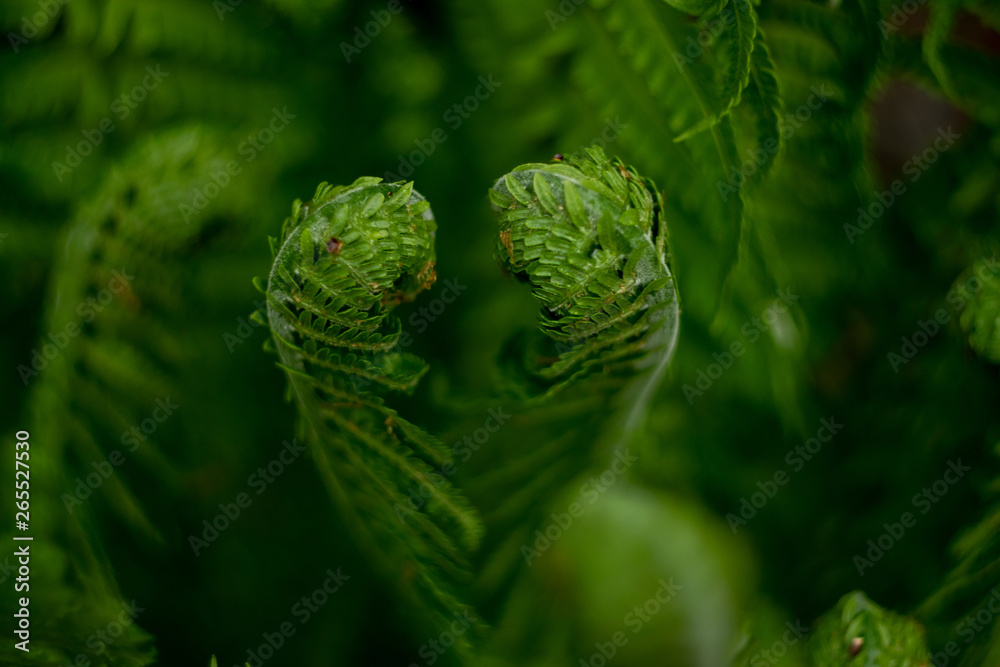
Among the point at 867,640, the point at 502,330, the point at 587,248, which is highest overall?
the point at 587,248

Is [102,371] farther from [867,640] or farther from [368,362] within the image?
[867,640]

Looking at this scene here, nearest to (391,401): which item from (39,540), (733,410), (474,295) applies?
(474,295)

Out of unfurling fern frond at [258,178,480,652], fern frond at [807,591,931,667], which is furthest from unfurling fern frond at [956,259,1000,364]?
unfurling fern frond at [258,178,480,652]

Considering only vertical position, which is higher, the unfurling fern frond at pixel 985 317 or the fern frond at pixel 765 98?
the fern frond at pixel 765 98

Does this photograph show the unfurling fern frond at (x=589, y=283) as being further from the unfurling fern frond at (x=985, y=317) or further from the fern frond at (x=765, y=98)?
the unfurling fern frond at (x=985, y=317)

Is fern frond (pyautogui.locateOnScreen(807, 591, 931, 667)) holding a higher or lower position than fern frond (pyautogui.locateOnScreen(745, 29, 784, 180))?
lower

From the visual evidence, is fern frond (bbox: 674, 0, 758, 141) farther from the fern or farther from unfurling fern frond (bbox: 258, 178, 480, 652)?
the fern

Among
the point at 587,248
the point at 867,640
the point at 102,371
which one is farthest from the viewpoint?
the point at 102,371

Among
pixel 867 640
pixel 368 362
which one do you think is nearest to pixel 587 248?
pixel 368 362

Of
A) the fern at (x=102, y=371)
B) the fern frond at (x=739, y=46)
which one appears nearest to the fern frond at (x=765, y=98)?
the fern frond at (x=739, y=46)

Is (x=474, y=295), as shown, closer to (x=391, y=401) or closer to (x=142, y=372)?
(x=391, y=401)
